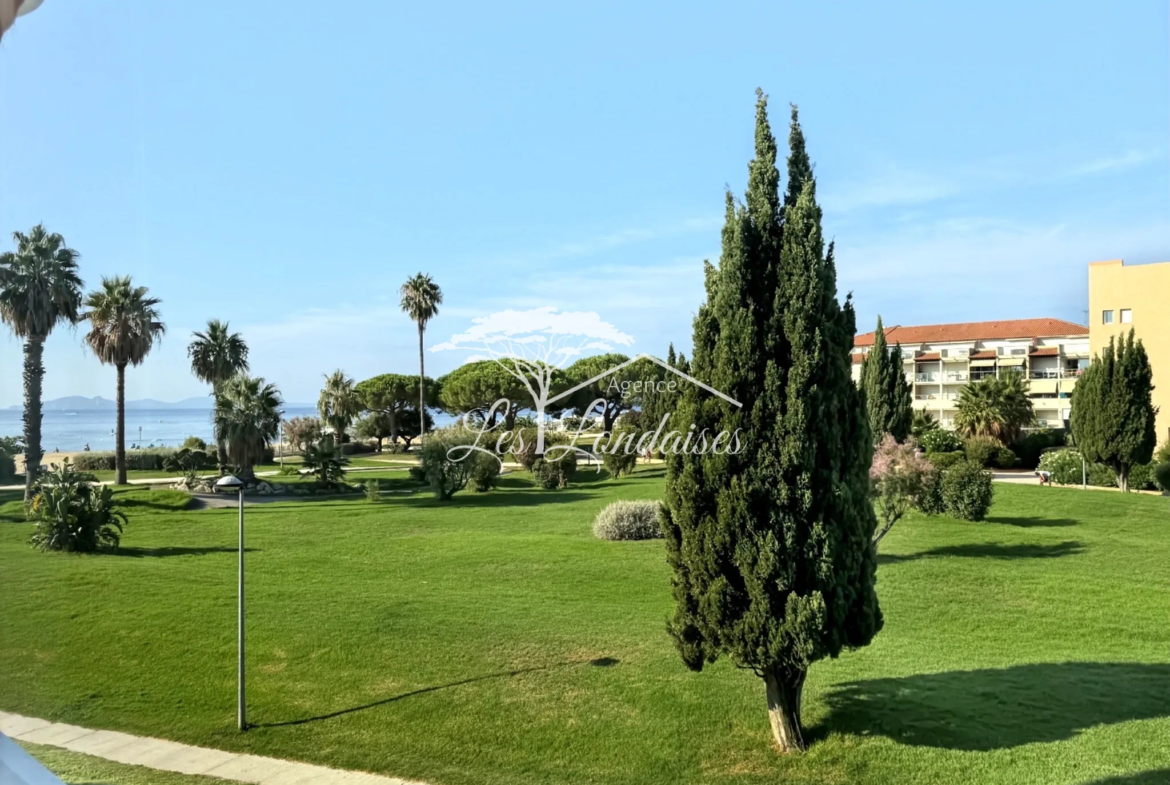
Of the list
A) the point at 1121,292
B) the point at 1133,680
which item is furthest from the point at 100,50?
the point at 1121,292

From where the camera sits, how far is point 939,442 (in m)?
17.1

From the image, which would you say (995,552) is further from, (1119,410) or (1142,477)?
(1142,477)

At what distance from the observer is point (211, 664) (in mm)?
5582

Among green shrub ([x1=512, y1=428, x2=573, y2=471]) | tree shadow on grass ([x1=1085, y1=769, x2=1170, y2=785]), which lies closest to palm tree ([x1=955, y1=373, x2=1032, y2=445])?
green shrub ([x1=512, y1=428, x2=573, y2=471])

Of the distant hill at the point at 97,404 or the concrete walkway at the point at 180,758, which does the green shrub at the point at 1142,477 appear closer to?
the concrete walkway at the point at 180,758

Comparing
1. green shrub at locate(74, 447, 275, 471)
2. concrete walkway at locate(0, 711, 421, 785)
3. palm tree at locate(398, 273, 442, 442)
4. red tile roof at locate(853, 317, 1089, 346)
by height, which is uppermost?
palm tree at locate(398, 273, 442, 442)

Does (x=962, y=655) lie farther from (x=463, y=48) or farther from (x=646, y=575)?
(x=463, y=48)

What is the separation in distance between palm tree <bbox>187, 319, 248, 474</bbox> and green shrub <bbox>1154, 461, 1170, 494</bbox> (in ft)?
56.7

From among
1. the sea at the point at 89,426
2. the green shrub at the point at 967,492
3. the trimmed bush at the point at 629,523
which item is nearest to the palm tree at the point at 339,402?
the trimmed bush at the point at 629,523

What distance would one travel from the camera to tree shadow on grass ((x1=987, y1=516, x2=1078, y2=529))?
10555 mm

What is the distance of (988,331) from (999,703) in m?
27.8

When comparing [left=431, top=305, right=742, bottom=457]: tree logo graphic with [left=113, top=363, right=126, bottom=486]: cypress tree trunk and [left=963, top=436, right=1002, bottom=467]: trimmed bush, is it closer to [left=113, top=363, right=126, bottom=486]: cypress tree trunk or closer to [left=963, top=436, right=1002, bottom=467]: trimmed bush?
[left=113, top=363, right=126, bottom=486]: cypress tree trunk

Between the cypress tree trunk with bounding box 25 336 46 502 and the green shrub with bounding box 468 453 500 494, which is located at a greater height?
the cypress tree trunk with bounding box 25 336 46 502

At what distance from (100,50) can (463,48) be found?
328 centimetres
